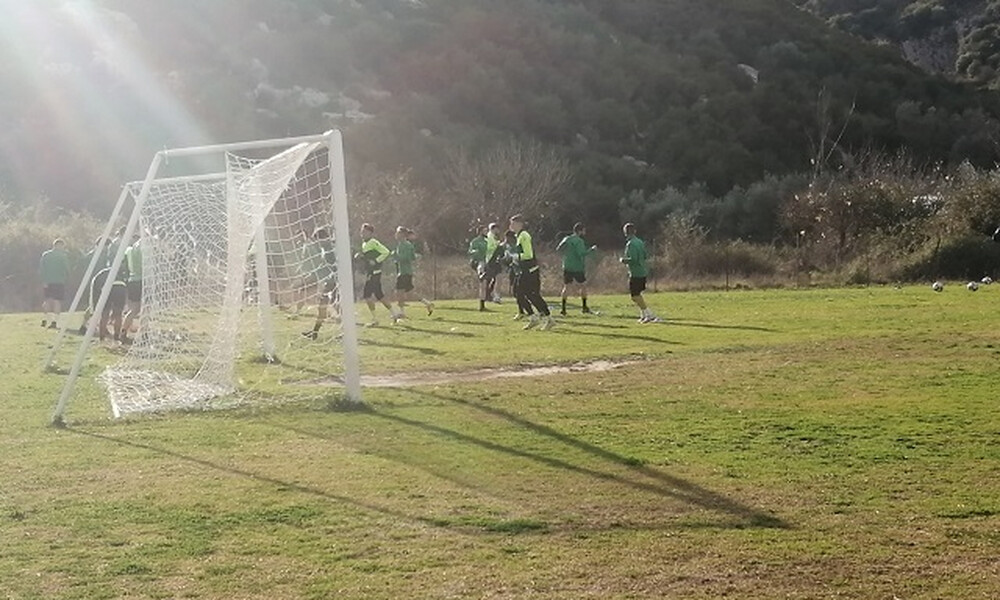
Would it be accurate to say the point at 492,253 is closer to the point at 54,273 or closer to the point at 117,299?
the point at 117,299

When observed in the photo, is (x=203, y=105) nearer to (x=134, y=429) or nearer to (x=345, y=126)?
(x=345, y=126)

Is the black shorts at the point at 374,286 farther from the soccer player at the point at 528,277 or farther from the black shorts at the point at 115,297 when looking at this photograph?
the black shorts at the point at 115,297

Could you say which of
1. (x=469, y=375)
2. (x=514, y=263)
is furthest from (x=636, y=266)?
(x=469, y=375)

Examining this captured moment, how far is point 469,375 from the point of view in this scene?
51.3 feet

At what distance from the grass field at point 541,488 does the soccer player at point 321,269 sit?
10.7 ft

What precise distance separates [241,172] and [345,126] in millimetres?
46866

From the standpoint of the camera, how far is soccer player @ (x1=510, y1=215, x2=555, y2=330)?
20609mm

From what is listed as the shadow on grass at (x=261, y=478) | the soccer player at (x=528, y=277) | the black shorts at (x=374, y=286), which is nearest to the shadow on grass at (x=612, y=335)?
the soccer player at (x=528, y=277)

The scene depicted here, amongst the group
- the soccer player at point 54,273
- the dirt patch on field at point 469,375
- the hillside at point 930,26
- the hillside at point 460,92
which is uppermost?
the hillside at point 930,26

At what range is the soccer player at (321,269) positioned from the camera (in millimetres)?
19156

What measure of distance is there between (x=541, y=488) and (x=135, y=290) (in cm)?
1337

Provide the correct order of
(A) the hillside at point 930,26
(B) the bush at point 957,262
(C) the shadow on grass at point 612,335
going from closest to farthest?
(C) the shadow on grass at point 612,335
(B) the bush at point 957,262
(A) the hillside at point 930,26

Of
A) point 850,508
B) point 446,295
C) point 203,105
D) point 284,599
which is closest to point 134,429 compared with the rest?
point 284,599

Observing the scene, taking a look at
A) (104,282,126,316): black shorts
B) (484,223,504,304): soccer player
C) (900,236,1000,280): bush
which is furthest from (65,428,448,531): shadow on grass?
(900,236,1000,280): bush
